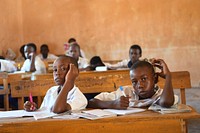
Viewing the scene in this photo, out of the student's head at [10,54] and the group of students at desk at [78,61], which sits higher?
the student's head at [10,54]

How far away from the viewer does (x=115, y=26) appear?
8.64 metres

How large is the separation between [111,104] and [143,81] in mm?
286

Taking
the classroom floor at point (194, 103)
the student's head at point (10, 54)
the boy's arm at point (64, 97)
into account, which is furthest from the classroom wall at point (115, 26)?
the boy's arm at point (64, 97)

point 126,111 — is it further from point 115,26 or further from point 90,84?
point 115,26

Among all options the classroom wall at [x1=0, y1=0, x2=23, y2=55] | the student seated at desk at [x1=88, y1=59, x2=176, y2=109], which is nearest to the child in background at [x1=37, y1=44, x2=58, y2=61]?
the classroom wall at [x1=0, y1=0, x2=23, y2=55]

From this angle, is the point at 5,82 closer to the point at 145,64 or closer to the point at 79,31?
the point at 145,64

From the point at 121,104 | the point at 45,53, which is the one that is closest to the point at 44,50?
the point at 45,53

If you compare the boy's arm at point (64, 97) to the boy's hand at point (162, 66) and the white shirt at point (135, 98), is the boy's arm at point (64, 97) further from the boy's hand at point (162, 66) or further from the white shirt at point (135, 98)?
the boy's hand at point (162, 66)

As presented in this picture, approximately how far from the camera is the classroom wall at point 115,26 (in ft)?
27.4

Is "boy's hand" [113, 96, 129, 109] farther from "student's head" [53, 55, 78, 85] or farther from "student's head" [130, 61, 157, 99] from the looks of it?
"student's head" [53, 55, 78, 85]

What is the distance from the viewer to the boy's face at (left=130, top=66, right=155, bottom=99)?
2.21 meters

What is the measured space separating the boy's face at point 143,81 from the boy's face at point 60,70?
0.45 m

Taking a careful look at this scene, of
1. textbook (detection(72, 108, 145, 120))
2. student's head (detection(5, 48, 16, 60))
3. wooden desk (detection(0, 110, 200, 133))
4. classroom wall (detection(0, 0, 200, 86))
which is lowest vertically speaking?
wooden desk (detection(0, 110, 200, 133))

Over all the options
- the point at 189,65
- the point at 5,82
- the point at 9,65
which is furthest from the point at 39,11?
the point at 5,82
